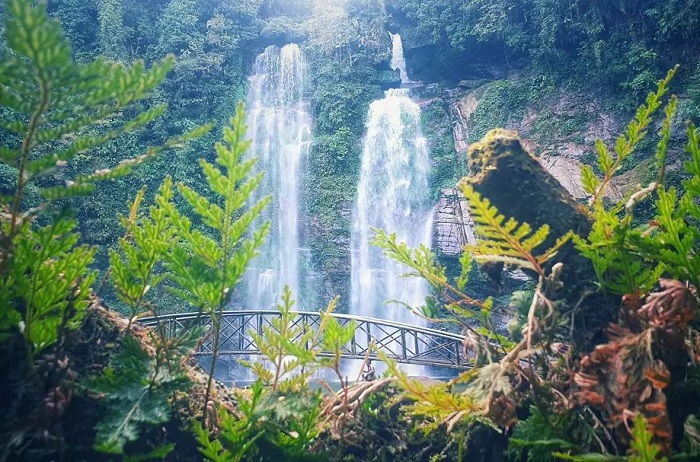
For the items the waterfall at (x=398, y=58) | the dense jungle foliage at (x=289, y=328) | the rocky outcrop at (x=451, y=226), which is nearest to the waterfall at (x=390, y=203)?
the rocky outcrop at (x=451, y=226)

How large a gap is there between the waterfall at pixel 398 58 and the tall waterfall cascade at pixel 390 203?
8.35 feet

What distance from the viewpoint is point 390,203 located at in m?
17.3

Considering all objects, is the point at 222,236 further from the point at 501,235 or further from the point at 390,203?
the point at 390,203

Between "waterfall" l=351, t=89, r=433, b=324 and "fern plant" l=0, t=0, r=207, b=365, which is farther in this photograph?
"waterfall" l=351, t=89, r=433, b=324

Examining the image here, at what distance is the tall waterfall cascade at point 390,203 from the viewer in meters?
16.2

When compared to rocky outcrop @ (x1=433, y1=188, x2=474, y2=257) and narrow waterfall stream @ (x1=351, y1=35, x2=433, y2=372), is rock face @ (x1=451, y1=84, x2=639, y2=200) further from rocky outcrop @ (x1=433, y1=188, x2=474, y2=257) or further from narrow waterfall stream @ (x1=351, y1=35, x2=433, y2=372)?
rocky outcrop @ (x1=433, y1=188, x2=474, y2=257)

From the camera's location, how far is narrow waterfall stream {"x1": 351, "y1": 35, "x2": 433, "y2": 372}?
53.3 feet

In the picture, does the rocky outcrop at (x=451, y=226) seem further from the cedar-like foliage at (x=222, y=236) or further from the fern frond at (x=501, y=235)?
the cedar-like foliage at (x=222, y=236)

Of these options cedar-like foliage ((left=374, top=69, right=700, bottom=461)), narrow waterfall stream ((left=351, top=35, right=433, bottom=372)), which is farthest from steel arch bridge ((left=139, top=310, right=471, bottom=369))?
narrow waterfall stream ((left=351, top=35, right=433, bottom=372))

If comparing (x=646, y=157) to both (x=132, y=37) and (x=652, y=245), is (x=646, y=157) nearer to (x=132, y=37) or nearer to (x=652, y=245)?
(x=652, y=245)

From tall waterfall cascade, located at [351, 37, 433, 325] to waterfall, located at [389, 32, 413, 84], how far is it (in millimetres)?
2546

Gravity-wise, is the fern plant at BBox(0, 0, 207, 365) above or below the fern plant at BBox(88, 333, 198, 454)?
above

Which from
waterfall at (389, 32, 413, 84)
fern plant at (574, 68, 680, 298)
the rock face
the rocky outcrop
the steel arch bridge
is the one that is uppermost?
waterfall at (389, 32, 413, 84)

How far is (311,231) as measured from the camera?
57.9 feet
